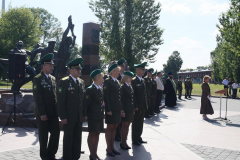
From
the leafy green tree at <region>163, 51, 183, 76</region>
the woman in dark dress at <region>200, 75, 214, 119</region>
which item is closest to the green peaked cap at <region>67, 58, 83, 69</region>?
the woman in dark dress at <region>200, 75, 214, 119</region>

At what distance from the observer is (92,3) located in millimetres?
Answer: 31891

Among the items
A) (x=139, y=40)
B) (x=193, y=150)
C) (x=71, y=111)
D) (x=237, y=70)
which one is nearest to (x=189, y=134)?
(x=193, y=150)

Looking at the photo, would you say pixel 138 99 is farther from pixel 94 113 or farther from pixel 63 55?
pixel 63 55

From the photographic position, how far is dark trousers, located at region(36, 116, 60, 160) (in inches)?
176

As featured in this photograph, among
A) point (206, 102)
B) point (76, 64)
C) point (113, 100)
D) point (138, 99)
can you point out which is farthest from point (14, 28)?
point (76, 64)

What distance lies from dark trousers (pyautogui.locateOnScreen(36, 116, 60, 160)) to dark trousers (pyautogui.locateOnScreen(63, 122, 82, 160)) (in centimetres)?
44

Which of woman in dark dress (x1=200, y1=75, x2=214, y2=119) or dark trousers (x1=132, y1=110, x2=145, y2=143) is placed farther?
woman in dark dress (x1=200, y1=75, x2=214, y2=119)

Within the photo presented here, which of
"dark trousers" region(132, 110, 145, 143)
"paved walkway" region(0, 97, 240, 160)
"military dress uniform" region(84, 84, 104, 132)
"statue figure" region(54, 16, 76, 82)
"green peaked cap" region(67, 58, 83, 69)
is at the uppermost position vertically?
"statue figure" region(54, 16, 76, 82)

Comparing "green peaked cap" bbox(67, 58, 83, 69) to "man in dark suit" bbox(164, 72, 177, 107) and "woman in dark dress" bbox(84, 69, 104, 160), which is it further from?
"man in dark suit" bbox(164, 72, 177, 107)

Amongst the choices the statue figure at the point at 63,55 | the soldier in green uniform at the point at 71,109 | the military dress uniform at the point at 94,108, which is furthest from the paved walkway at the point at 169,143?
→ the statue figure at the point at 63,55

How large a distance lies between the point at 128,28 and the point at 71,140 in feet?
86.8

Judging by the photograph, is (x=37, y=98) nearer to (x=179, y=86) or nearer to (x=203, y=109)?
(x=203, y=109)

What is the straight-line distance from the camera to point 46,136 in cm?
453

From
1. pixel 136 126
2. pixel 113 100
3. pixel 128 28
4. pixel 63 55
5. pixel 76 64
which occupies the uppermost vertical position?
pixel 128 28
